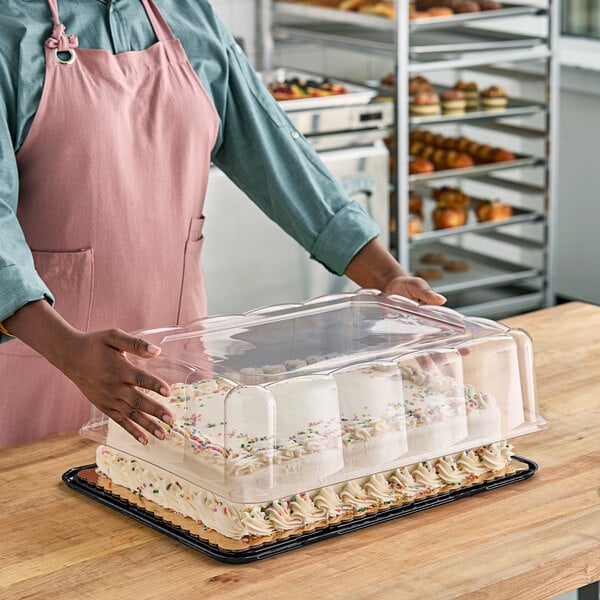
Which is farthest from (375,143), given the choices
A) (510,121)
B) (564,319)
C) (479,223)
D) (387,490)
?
(387,490)

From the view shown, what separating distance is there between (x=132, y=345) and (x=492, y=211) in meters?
3.37

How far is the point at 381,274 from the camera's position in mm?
1830

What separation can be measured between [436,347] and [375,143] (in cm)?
265

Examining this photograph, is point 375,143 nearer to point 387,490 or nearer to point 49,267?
point 49,267

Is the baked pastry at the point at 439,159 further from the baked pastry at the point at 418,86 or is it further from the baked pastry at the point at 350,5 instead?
the baked pastry at the point at 350,5

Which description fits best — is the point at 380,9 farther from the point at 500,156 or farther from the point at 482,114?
the point at 500,156

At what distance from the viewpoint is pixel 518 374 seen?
159 centimetres

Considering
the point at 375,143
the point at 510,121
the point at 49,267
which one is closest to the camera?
the point at 49,267

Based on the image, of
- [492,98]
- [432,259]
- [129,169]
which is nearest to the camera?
[129,169]

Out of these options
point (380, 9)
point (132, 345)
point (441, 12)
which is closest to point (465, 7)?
point (441, 12)

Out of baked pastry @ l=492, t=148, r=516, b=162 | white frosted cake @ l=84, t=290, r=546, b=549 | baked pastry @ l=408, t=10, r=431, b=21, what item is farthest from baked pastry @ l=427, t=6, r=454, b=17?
white frosted cake @ l=84, t=290, r=546, b=549

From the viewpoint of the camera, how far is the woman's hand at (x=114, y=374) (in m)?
1.32

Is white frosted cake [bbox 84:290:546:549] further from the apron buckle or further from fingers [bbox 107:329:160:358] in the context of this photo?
the apron buckle

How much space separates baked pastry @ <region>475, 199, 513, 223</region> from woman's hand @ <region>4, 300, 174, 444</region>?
10.8 feet
